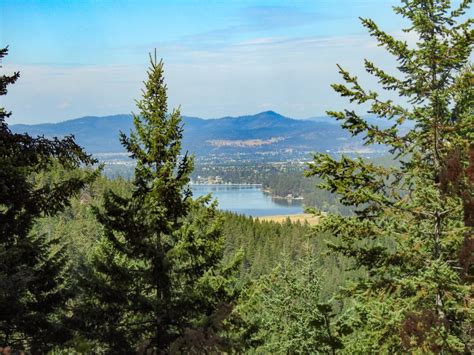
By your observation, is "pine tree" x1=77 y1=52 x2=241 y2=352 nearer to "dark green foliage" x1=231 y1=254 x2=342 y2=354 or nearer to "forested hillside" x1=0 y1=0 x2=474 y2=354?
"forested hillside" x1=0 y1=0 x2=474 y2=354

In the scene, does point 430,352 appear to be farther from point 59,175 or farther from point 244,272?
point 59,175

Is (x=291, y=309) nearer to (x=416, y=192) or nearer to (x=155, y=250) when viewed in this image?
(x=155, y=250)

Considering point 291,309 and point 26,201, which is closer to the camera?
point 26,201

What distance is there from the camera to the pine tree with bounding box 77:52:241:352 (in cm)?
1081

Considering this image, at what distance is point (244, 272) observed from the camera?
92.1 metres

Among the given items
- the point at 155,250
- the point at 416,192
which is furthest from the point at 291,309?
the point at 416,192

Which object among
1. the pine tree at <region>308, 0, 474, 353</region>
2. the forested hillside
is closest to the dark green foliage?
the forested hillside

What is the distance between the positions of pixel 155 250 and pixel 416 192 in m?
5.81

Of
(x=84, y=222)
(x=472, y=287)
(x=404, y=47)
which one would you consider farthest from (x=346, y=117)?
(x=84, y=222)

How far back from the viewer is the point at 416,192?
8.45 m

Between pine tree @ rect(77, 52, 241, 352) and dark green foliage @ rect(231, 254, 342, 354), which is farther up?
pine tree @ rect(77, 52, 241, 352)

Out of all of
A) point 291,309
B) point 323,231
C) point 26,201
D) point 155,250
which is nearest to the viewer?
point 26,201

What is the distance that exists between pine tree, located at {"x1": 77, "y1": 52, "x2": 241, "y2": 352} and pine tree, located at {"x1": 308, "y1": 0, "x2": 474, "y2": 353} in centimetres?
362

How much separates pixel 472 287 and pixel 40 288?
1033 centimetres
